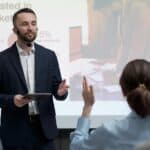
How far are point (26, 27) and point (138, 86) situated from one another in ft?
4.90

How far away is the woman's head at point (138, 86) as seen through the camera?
1565 millimetres

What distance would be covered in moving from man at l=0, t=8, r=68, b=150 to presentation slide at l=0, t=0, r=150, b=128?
0.67m

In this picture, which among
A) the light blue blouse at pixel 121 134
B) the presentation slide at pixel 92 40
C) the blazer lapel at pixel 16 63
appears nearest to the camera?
the light blue blouse at pixel 121 134

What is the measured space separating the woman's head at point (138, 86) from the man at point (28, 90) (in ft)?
3.87

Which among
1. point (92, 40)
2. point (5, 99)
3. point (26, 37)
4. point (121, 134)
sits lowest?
point (5, 99)

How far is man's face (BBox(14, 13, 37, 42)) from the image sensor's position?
113 inches

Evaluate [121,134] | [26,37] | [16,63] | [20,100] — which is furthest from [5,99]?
[121,134]

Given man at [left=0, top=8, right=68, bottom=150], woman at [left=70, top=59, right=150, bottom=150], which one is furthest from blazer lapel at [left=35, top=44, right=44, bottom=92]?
woman at [left=70, top=59, right=150, bottom=150]

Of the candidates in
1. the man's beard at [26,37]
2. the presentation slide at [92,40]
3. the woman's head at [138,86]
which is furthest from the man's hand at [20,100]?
the woman's head at [138,86]

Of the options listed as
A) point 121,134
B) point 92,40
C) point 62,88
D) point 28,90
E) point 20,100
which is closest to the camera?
point 121,134

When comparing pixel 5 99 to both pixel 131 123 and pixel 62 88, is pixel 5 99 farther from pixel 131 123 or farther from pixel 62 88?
pixel 131 123

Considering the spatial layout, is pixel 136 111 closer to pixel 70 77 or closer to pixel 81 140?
pixel 81 140

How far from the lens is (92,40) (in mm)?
3607

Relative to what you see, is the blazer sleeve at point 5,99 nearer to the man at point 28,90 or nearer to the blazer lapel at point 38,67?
the man at point 28,90
